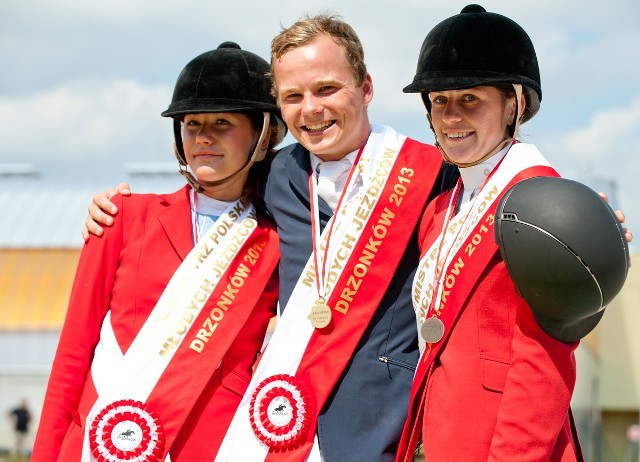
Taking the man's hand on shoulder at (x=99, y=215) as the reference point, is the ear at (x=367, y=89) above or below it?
above

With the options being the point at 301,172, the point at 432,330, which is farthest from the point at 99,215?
the point at 432,330

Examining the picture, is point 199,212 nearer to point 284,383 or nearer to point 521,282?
point 284,383

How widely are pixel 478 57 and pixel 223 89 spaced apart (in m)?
1.08

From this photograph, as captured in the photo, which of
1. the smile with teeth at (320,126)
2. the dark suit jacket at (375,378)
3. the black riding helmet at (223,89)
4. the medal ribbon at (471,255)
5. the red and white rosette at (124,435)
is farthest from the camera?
the black riding helmet at (223,89)

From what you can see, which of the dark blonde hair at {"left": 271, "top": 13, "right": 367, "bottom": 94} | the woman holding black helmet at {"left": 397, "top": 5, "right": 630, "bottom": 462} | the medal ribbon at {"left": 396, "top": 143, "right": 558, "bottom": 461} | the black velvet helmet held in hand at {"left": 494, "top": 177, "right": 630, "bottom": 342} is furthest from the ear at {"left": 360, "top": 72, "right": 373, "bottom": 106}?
the black velvet helmet held in hand at {"left": 494, "top": 177, "right": 630, "bottom": 342}

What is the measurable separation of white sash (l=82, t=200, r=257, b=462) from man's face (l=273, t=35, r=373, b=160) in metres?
0.48

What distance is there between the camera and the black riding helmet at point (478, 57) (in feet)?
10.9

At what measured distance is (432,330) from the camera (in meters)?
3.25

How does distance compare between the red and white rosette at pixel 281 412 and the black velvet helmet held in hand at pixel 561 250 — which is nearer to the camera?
the black velvet helmet held in hand at pixel 561 250

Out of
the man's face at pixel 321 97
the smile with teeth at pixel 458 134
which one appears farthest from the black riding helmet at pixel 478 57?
the man's face at pixel 321 97

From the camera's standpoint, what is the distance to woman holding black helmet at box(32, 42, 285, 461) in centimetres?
377

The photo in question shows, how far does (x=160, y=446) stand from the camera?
3709 mm

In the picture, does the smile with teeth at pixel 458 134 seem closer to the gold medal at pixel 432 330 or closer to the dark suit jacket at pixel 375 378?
the dark suit jacket at pixel 375 378

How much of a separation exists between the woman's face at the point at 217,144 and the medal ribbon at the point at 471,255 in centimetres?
100
